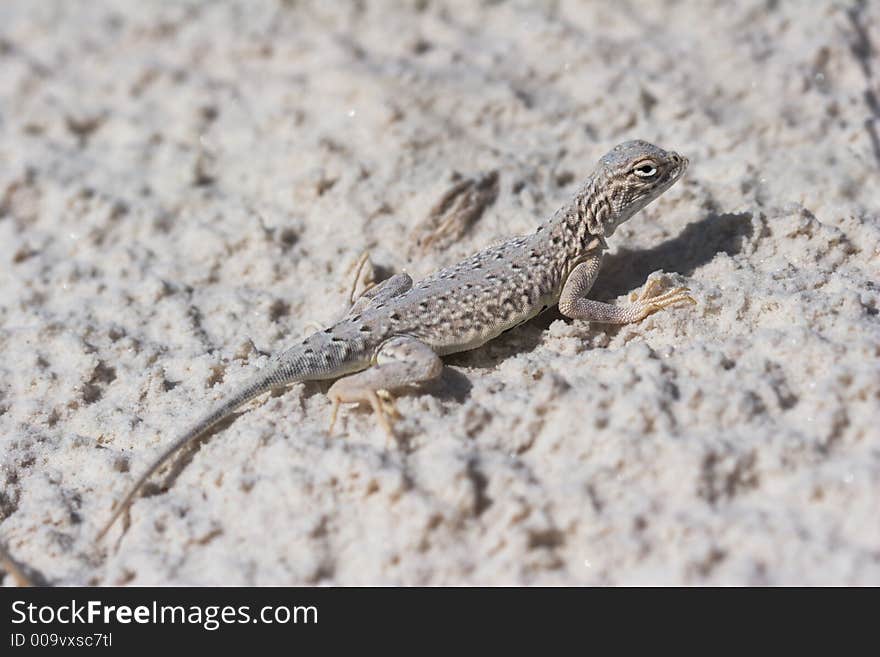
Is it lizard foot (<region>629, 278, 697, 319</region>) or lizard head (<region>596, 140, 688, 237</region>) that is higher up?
lizard head (<region>596, 140, 688, 237</region>)

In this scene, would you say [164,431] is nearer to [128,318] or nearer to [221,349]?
[221,349]

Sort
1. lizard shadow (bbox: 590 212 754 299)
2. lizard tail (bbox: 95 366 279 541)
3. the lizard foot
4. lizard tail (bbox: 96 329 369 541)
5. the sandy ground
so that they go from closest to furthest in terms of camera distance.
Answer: the sandy ground, lizard tail (bbox: 95 366 279 541), lizard tail (bbox: 96 329 369 541), the lizard foot, lizard shadow (bbox: 590 212 754 299)

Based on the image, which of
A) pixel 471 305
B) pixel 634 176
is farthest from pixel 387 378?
pixel 634 176

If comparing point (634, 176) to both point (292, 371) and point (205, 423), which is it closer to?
point (292, 371)

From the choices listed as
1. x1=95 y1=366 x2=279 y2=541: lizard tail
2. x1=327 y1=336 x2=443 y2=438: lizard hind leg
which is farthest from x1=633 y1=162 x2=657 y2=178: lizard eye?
x1=95 y1=366 x2=279 y2=541: lizard tail

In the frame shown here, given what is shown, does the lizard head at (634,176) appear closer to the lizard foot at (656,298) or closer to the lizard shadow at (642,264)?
the lizard shadow at (642,264)
